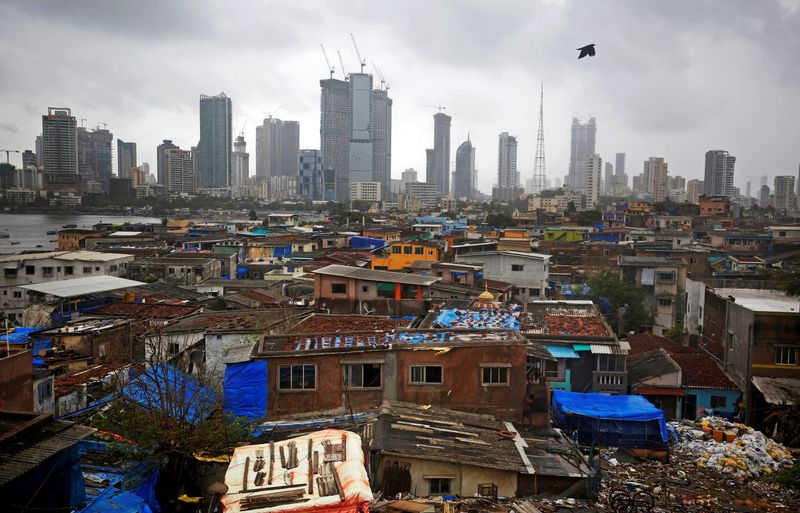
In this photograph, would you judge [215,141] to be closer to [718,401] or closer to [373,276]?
[373,276]

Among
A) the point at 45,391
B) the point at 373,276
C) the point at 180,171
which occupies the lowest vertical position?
the point at 45,391

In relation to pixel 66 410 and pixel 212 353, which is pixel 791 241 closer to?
pixel 212 353

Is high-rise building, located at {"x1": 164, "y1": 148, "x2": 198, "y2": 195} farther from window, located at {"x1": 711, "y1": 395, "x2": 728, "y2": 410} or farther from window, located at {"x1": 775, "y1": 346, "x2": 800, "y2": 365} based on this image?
window, located at {"x1": 775, "y1": 346, "x2": 800, "y2": 365}

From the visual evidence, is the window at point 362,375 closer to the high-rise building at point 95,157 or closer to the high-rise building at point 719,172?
the high-rise building at point 719,172

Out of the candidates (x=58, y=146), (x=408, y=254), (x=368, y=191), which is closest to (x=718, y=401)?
(x=408, y=254)

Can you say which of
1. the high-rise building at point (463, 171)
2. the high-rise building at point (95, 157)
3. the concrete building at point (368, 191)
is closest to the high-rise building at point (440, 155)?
the high-rise building at point (463, 171)

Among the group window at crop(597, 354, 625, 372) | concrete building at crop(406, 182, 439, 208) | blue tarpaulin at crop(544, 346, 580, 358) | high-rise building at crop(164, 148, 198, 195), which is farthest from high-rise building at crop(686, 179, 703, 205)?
blue tarpaulin at crop(544, 346, 580, 358)
